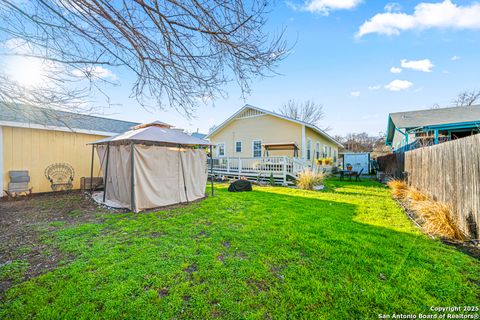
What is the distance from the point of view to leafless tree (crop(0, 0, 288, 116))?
8.55ft

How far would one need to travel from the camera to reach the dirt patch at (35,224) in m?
2.83

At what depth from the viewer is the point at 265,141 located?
14055mm

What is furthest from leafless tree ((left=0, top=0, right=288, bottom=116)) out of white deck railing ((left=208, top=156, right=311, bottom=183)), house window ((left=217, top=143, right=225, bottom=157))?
house window ((left=217, top=143, right=225, bottom=157))

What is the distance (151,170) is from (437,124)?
13.9 metres

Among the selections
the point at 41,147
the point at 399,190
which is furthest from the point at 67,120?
the point at 399,190

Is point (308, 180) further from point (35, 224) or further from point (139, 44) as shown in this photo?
point (35, 224)

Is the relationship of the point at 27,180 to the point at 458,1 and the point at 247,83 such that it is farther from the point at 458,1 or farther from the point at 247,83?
the point at 458,1

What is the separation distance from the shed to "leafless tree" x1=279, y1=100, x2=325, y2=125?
12038 mm

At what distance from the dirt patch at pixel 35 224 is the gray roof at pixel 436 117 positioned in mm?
15192

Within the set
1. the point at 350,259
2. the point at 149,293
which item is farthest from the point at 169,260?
the point at 350,259

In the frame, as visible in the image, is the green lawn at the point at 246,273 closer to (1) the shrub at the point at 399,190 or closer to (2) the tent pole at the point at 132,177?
(2) the tent pole at the point at 132,177

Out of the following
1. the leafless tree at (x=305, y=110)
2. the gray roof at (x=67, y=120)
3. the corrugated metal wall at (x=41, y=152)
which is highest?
the leafless tree at (x=305, y=110)

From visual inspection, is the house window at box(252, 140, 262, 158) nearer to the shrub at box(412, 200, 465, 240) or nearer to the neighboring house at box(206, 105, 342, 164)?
the neighboring house at box(206, 105, 342, 164)

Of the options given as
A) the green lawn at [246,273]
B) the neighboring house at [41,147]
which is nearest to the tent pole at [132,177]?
the green lawn at [246,273]
